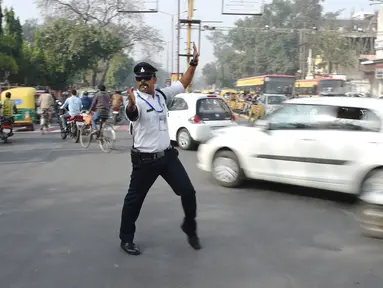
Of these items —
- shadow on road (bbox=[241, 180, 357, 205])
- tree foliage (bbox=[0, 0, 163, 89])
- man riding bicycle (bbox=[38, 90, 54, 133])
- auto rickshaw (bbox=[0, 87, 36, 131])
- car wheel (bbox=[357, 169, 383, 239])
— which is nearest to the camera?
car wheel (bbox=[357, 169, 383, 239])

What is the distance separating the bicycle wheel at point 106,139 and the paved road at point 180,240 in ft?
12.3

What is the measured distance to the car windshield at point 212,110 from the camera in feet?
40.5

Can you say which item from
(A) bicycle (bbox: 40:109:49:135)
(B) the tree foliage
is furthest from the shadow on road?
(B) the tree foliage

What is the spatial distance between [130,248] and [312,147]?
3.25 meters

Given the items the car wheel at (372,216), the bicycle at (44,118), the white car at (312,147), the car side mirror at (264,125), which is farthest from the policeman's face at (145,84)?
the bicycle at (44,118)

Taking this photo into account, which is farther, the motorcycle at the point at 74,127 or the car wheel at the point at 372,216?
the motorcycle at the point at 74,127

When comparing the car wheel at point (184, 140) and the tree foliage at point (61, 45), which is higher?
the tree foliage at point (61, 45)

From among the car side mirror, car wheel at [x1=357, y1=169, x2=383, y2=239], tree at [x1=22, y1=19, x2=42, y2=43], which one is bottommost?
car wheel at [x1=357, y1=169, x2=383, y2=239]

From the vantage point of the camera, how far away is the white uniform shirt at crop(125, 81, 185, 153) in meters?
4.45

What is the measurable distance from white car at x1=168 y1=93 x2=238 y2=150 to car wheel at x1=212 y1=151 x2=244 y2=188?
423 cm

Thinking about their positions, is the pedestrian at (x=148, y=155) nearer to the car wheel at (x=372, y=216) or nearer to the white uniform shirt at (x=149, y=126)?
the white uniform shirt at (x=149, y=126)

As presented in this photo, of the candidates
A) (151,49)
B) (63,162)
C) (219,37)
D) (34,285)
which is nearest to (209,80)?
(219,37)

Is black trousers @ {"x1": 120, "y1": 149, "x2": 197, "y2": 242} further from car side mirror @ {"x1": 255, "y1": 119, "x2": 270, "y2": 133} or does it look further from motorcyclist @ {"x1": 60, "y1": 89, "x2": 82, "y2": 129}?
motorcyclist @ {"x1": 60, "y1": 89, "x2": 82, "y2": 129}

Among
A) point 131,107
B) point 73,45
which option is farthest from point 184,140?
point 73,45
